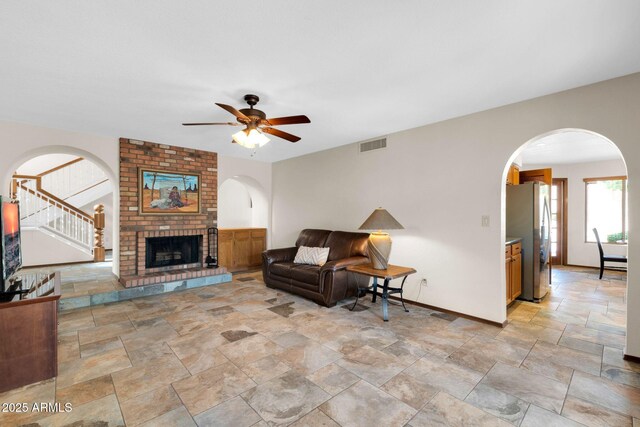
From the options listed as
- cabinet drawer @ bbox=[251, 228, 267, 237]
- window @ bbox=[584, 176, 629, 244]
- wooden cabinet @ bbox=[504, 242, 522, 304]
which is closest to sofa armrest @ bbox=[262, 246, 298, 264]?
cabinet drawer @ bbox=[251, 228, 267, 237]

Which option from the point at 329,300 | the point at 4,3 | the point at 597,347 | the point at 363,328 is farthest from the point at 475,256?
the point at 4,3

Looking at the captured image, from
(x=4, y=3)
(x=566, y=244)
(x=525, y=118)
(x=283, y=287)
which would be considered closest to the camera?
(x=4, y=3)

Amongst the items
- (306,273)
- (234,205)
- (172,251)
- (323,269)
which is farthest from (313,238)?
(234,205)

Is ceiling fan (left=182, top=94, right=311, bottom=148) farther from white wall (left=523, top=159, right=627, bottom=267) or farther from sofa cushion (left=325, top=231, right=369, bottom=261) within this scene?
white wall (left=523, top=159, right=627, bottom=267)

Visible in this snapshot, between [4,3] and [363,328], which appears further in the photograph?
[363,328]

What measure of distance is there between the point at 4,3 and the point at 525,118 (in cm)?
426

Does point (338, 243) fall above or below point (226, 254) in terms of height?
above

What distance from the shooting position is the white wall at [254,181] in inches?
230

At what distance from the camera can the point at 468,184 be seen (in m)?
3.40

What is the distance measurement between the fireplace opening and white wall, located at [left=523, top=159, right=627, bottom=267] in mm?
8422

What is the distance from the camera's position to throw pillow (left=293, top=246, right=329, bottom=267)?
4434 mm

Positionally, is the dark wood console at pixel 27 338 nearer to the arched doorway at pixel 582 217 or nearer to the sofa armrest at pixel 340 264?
the sofa armrest at pixel 340 264

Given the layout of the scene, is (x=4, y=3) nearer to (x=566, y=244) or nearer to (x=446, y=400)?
(x=446, y=400)

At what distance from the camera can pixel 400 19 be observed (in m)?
1.76
